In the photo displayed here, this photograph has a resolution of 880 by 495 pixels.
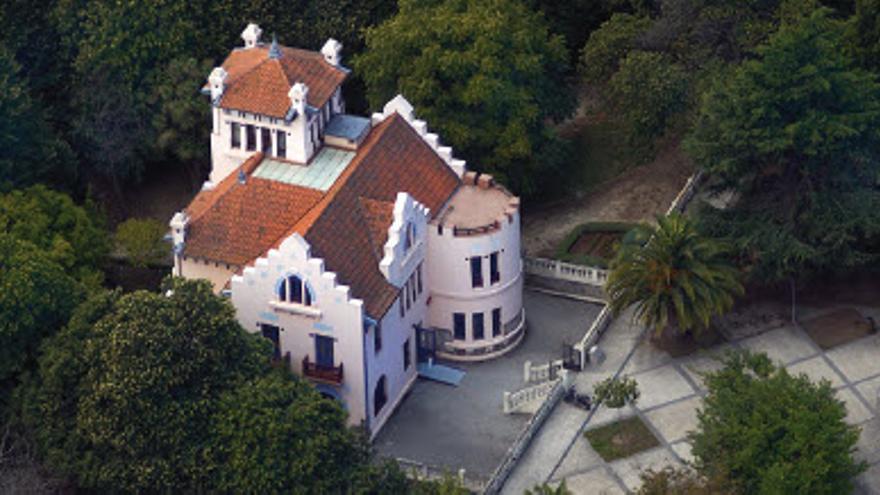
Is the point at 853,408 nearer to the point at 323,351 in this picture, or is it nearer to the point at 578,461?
the point at 578,461

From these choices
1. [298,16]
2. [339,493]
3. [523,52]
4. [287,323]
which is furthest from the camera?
[298,16]

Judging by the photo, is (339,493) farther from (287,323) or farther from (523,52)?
(523,52)

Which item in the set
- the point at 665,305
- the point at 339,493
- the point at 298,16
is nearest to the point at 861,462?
the point at 665,305

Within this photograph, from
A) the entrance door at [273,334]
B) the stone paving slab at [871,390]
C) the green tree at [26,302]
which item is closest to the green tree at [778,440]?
the stone paving slab at [871,390]

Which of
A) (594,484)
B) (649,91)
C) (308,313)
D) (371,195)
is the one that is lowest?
(594,484)

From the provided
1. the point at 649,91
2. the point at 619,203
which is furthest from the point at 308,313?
the point at 619,203

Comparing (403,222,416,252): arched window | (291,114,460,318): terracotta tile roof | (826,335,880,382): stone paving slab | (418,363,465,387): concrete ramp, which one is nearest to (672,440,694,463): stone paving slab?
(826,335,880,382): stone paving slab

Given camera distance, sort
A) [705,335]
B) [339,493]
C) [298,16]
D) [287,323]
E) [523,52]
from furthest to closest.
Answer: [298,16], [523,52], [705,335], [287,323], [339,493]
